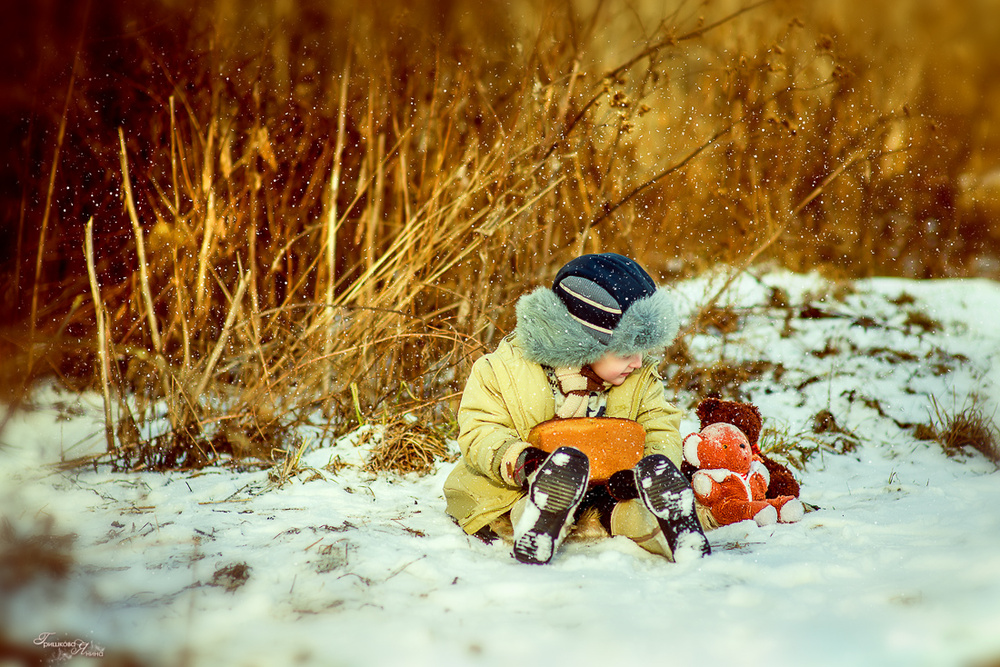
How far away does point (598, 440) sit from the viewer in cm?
173

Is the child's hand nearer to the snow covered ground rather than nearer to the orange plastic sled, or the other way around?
the orange plastic sled

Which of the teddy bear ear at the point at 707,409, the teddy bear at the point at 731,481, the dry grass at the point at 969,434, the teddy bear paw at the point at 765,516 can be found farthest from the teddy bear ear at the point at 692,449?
the dry grass at the point at 969,434

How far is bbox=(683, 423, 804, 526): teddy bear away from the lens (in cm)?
196

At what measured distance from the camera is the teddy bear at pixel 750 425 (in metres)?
2.12

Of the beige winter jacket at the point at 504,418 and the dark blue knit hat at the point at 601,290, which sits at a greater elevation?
the dark blue knit hat at the point at 601,290

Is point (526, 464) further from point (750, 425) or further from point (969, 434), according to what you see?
point (969, 434)

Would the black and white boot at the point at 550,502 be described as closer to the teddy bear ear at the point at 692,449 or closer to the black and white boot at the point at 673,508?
the black and white boot at the point at 673,508

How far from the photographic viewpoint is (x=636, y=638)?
3.99 ft

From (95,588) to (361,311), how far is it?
4.70 ft

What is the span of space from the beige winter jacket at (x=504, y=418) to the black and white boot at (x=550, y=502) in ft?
0.56

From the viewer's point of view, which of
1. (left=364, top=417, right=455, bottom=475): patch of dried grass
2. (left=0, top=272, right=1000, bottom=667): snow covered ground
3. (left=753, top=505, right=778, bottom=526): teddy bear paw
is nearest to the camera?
(left=0, top=272, right=1000, bottom=667): snow covered ground

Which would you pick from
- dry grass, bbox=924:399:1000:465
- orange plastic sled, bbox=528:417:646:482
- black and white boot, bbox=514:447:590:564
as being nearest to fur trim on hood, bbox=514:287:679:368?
orange plastic sled, bbox=528:417:646:482

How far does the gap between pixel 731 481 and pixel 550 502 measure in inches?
27.4

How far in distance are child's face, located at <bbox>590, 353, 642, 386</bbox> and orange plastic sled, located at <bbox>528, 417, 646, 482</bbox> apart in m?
0.12
